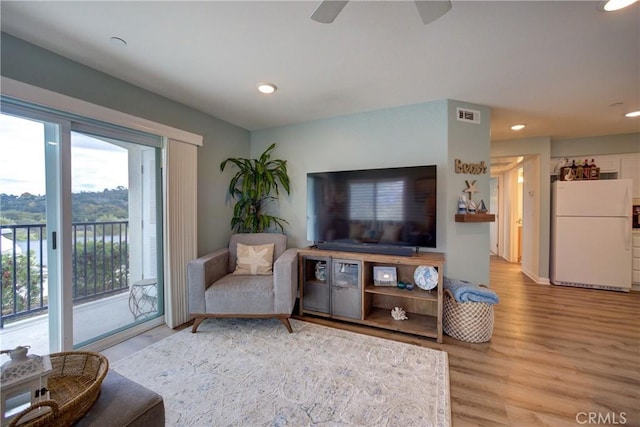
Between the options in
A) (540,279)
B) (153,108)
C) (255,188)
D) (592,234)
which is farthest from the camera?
(540,279)

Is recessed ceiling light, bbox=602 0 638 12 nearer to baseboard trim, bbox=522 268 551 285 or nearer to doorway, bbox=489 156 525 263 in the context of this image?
baseboard trim, bbox=522 268 551 285

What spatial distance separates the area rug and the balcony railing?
88cm

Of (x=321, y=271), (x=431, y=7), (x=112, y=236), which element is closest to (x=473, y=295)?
(x=321, y=271)

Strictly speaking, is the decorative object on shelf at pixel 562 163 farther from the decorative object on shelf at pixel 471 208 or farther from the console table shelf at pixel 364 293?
the console table shelf at pixel 364 293

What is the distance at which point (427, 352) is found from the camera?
6.94 ft

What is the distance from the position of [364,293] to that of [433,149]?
5.49ft

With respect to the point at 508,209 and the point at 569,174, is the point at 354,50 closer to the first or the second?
the point at 569,174

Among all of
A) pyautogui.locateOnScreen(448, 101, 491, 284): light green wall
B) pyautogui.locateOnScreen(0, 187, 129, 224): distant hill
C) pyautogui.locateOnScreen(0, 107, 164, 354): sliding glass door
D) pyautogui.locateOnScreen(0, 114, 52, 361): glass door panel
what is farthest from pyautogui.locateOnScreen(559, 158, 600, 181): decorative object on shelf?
pyautogui.locateOnScreen(0, 114, 52, 361): glass door panel

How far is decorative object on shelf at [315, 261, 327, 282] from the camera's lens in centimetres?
283

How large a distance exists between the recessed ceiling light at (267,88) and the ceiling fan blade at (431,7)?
147cm

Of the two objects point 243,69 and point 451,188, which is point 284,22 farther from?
point 451,188

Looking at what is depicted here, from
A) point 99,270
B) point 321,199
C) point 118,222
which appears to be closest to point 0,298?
point 99,270

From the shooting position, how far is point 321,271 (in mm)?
2859

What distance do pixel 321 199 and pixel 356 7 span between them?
71.4 inches
